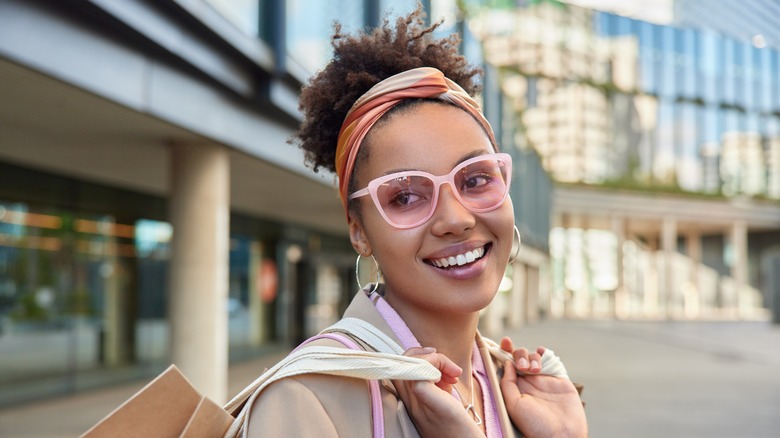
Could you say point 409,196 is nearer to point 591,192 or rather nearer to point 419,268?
point 419,268

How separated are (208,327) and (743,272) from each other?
4495cm

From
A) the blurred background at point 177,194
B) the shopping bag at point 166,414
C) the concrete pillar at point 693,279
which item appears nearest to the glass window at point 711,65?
the concrete pillar at point 693,279

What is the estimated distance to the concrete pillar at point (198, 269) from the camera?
28.2 feet

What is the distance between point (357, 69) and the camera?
5.77 ft

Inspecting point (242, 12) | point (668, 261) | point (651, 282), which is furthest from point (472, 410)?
point (651, 282)

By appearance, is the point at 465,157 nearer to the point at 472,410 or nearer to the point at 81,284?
the point at 472,410

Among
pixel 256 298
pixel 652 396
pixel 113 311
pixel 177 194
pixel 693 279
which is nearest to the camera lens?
pixel 177 194

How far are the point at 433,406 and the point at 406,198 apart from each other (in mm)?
401

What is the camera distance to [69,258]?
12.3 metres

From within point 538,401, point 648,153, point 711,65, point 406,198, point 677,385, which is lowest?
point 677,385

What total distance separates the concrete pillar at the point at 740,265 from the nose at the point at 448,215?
49552mm

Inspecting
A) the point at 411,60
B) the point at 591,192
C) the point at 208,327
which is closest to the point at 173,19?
the point at 208,327

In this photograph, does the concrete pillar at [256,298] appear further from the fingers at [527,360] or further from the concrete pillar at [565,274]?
the concrete pillar at [565,274]

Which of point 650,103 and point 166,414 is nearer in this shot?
point 166,414
